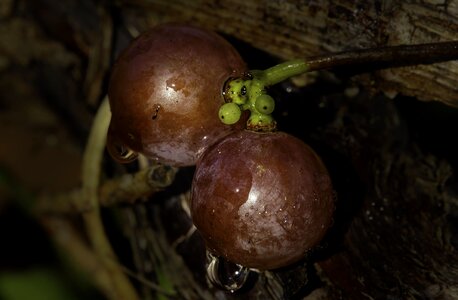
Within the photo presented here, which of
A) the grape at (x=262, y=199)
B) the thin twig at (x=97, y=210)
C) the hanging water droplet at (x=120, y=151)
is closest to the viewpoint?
the grape at (x=262, y=199)

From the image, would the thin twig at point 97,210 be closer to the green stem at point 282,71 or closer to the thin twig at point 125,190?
the thin twig at point 125,190

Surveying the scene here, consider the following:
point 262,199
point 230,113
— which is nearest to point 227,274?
point 262,199

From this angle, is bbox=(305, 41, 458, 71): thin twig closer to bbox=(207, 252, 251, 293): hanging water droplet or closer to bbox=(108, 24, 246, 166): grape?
bbox=(108, 24, 246, 166): grape

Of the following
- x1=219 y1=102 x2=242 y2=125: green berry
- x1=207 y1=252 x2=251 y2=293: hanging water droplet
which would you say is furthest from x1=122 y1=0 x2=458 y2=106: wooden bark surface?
x1=207 y1=252 x2=251 y2=293: hanging water droplet

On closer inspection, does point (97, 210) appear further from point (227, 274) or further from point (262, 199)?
point (262, 199)

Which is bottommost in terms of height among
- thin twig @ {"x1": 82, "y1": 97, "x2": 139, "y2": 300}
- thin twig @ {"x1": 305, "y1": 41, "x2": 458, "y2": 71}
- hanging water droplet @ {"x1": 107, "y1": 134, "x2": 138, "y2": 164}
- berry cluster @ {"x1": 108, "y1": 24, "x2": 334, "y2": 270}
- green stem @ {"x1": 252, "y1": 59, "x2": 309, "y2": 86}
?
thin twig @ {"x1": 82, "y1": 97, "x2": 139, "y2": 300}

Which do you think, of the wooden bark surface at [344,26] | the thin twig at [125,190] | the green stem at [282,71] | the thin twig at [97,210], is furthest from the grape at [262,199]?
the thin twig at [97,210]
